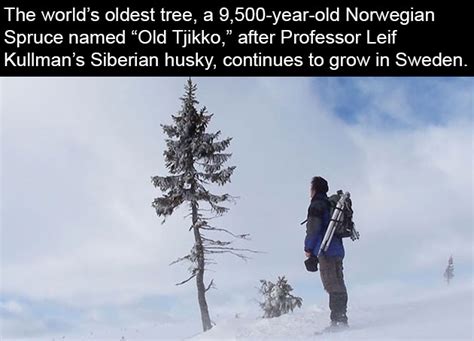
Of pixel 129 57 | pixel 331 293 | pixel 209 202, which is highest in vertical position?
pixel 129 57

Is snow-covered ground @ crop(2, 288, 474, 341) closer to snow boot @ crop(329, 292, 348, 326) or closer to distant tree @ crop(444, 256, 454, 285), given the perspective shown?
snow boot @ crop(329, 292, 348, 326)

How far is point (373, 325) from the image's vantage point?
1002cm

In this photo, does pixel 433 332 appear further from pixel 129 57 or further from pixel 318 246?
pixel 129 57

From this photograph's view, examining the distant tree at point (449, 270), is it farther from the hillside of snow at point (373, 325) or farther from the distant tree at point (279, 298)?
the hillside of snow at point (373, 325)

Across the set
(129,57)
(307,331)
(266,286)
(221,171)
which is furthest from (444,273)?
(307,331)

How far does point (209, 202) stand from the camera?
21.4 metres

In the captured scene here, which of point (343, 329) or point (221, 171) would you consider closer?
point (343, 329)

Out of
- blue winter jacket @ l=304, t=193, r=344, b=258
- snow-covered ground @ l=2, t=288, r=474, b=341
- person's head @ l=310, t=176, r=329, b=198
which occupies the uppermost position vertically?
person's head @ l=310, t=176, r=329, b=198

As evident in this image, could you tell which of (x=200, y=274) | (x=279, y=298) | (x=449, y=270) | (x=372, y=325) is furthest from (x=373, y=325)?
(x=449, y=270)

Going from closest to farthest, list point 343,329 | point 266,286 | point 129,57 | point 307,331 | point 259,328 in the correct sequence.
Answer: point 343,329 → point 307,331 → point 259,328 → point 129,57 → point 266,286

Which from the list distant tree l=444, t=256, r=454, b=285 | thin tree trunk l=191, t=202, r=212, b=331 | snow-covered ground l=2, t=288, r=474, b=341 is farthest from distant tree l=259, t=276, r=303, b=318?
distant tree l=444, t=256, r=454, b=285

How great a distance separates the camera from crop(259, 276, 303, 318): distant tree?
2783 centimetres

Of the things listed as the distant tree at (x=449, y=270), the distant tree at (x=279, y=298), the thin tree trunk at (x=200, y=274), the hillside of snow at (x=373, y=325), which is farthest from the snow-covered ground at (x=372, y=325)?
the distant tree at (x=449, y=270)

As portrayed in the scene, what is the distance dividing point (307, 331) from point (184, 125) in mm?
12835
